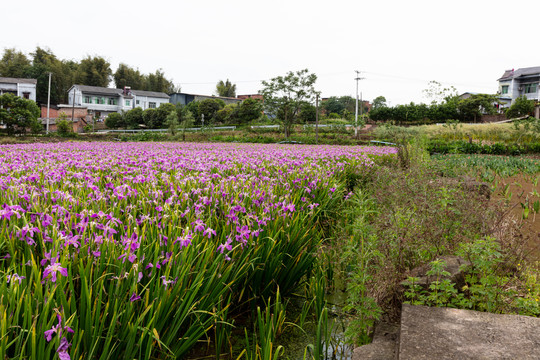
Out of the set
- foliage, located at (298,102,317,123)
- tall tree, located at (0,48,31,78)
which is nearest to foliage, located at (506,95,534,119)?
foliage, located at (298,102,317,123)

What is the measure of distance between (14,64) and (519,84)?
85.4 metres

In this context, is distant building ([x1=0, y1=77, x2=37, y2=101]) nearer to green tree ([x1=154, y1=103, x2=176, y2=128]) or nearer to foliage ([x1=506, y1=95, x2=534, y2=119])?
green tree ([x1=154, y1=103, x2=176, y2=128])

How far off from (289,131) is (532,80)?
42.5m

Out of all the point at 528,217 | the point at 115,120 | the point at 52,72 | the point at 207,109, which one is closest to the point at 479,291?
the point at 528,217

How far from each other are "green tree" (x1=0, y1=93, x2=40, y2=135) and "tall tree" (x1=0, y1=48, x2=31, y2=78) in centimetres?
4596

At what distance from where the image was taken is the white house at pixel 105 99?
191ft

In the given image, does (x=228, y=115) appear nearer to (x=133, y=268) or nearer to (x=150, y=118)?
(x=150, y=118)

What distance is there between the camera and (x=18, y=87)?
5272 centimetres

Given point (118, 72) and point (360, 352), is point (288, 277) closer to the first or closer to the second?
point (360, 352)

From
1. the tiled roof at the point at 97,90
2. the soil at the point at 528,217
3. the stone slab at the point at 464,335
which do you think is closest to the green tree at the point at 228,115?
the tiled roof at the point at 97,90

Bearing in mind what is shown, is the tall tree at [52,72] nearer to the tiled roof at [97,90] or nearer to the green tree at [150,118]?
the tiled roof at [97,90]

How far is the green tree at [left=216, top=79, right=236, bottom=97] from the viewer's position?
8681 centimetres

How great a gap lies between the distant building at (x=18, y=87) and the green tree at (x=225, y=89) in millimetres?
40921

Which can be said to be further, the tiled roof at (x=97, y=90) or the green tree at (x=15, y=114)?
the tiled roof at (x=97, y=90)
